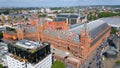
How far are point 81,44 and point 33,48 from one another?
59.1 feet

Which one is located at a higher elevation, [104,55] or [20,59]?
[20,59]

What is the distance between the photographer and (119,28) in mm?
95500

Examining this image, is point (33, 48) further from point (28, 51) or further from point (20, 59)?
point (20, 59)

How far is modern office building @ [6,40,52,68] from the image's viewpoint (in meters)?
37.0

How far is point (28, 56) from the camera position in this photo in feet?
121

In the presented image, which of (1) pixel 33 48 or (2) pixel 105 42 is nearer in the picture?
(1) pixel 33 48

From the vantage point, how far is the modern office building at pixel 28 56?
3700 cm

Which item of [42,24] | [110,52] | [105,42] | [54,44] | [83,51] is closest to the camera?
[83,51]

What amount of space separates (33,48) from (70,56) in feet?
51.1

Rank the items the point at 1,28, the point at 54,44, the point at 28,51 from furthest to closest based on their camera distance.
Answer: the point at 1,28 → the point at 54,44 → the point at 28,51

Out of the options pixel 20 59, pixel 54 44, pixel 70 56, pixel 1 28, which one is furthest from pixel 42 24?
pixel 1 28

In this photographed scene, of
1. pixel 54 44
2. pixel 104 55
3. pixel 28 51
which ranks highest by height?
pixel 28 51

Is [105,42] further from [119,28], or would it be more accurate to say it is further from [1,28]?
[1,28]

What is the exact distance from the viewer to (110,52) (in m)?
53.8
